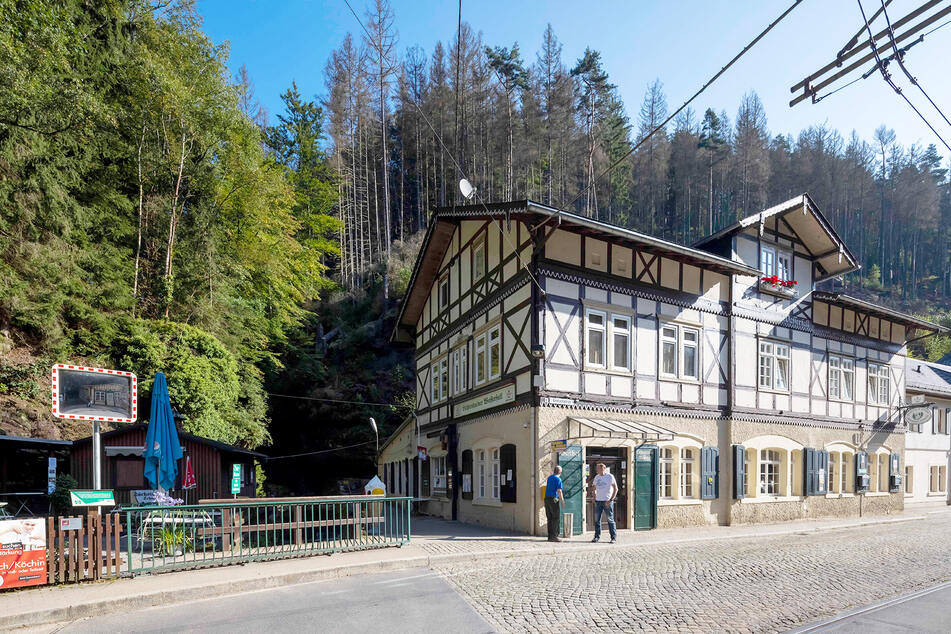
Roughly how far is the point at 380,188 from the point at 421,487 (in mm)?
31516

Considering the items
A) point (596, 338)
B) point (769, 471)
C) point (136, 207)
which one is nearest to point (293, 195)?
point (136, 207)

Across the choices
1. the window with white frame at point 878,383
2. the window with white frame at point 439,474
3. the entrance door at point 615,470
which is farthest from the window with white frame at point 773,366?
the window with white frame at point 439,474

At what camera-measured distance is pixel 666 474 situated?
1617cm

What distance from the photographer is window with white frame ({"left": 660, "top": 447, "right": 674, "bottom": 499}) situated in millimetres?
16109

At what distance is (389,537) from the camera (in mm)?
11719

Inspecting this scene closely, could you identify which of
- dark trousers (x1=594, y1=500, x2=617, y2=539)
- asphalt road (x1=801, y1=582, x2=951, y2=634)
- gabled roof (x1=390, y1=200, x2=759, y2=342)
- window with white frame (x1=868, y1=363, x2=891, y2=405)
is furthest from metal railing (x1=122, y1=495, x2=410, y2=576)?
window with white frame (x1=868, y1=363, x2=891, y2=405)

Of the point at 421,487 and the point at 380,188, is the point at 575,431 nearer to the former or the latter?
the point at 421,487

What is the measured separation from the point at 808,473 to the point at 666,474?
251 inches

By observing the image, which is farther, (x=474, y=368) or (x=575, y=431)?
(x=474, y=368)

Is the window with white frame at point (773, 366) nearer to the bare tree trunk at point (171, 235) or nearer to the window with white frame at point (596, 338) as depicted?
the window with white frame at point (596, 338)

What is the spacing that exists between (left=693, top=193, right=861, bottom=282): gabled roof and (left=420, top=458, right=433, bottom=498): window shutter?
1213 centimetres

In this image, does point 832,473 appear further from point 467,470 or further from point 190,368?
point 190,368

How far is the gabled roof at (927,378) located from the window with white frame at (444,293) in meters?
20.5

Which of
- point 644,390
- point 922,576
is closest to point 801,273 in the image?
point 644,390
